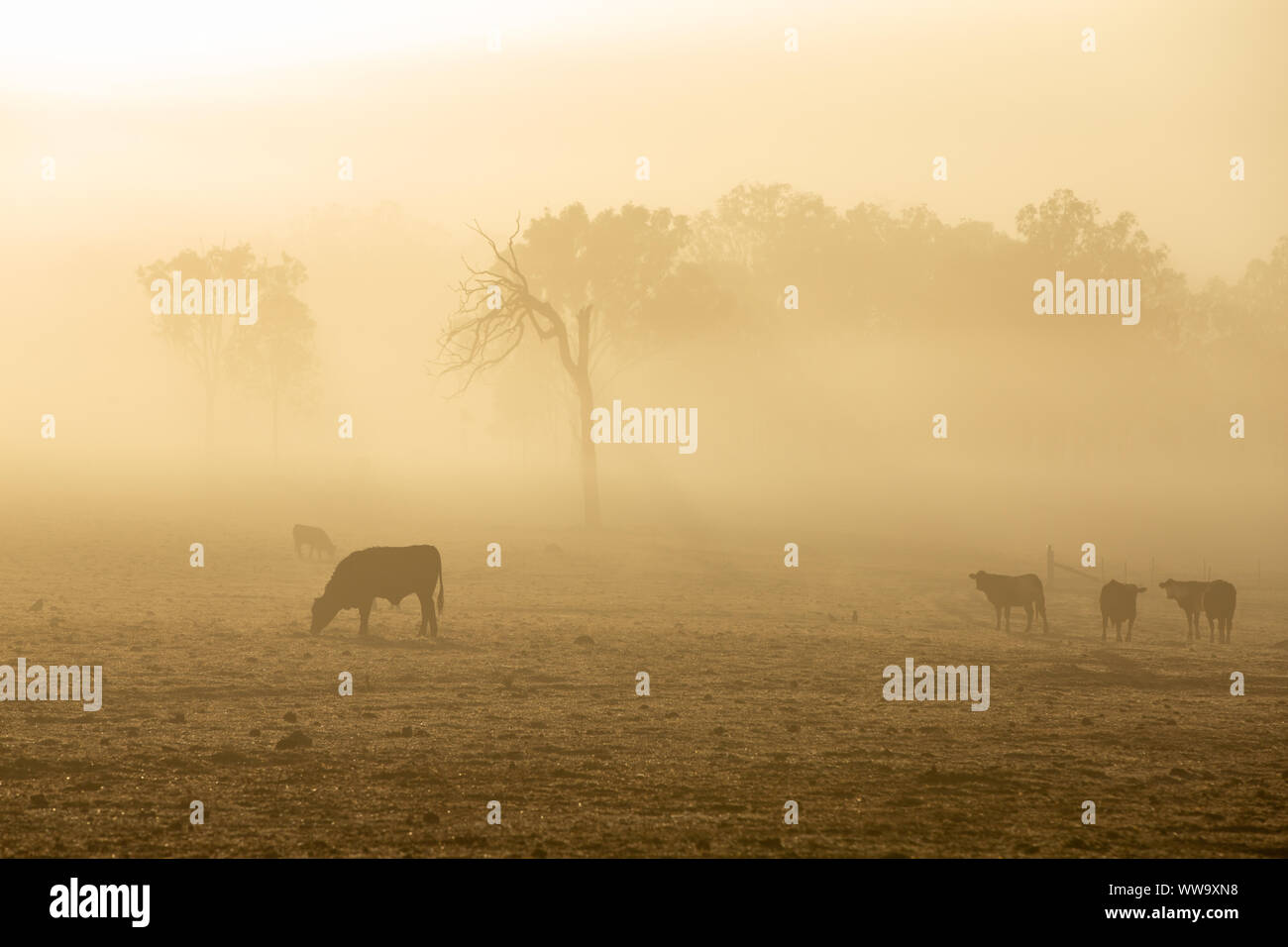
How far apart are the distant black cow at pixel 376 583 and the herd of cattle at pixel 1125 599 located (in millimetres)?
12393

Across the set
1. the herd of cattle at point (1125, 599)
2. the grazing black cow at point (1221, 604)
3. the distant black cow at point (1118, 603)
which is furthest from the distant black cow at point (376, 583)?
the grazing black cow at point (1221, 604)

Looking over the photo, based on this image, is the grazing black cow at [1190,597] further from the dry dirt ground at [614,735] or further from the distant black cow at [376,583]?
the distant black cow at [376,583]

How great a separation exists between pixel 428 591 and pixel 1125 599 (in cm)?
1421

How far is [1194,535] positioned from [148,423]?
8197cm

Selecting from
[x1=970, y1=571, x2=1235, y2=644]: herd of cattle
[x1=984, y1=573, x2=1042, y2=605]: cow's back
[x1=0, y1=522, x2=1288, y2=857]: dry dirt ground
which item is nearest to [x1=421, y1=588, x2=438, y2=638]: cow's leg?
[x1=0, y1=522, x2=1288, y2=857]: dry dirt ground

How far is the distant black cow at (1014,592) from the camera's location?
2845cm

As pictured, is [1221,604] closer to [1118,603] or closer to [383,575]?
[1118,603]

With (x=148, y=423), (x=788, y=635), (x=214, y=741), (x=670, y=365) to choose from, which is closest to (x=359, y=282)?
(x=148, y=423)

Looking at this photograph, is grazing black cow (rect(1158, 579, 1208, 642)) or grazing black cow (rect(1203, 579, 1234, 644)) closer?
grazing black cow (rect(1203, 579, 1234, 644))

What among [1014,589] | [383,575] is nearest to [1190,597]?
[1014,589]

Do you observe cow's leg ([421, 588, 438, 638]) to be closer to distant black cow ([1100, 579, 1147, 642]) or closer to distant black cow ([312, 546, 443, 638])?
distant black cow ([312, 546, 443, 638])

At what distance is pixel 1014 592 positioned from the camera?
2877 cm

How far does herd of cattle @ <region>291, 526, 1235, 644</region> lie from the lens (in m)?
24.1
